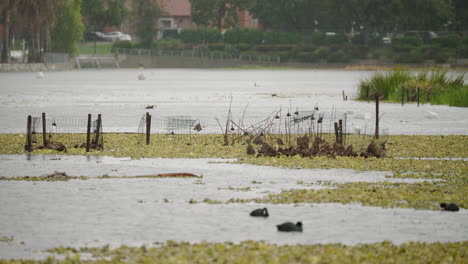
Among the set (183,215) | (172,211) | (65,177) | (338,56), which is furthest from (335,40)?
(183,215)

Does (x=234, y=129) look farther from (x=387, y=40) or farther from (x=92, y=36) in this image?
(x=92, y=36)

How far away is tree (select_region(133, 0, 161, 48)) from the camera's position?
16188 centimetres

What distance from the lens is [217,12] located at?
172m

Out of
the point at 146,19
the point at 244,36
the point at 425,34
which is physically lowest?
the point at 244,36

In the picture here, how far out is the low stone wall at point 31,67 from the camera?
4338 inches

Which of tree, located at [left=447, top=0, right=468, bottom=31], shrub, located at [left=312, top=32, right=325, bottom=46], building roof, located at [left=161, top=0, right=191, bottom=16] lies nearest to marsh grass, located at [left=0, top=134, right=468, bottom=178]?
shrub, located at [left=312, top=32, right=325, bottom=46]

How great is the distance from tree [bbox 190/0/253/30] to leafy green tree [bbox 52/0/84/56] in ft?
128

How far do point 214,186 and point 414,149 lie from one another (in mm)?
8472

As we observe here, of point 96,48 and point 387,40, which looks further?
point 96,48

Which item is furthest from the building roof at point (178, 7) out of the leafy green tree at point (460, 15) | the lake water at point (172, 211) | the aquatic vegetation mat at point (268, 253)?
the aquatic vegetation mat at point (268, 253)

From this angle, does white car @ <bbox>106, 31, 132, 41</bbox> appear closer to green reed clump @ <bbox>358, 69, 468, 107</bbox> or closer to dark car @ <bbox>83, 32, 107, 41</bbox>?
dark car @ <bbox>83, 32, 107, 41</bbox>

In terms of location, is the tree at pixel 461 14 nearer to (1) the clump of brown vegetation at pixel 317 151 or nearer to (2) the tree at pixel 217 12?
(2) the tree at pixel 217 12

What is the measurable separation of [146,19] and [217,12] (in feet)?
46.8

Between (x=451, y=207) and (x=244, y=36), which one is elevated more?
(x=244, y=36)
